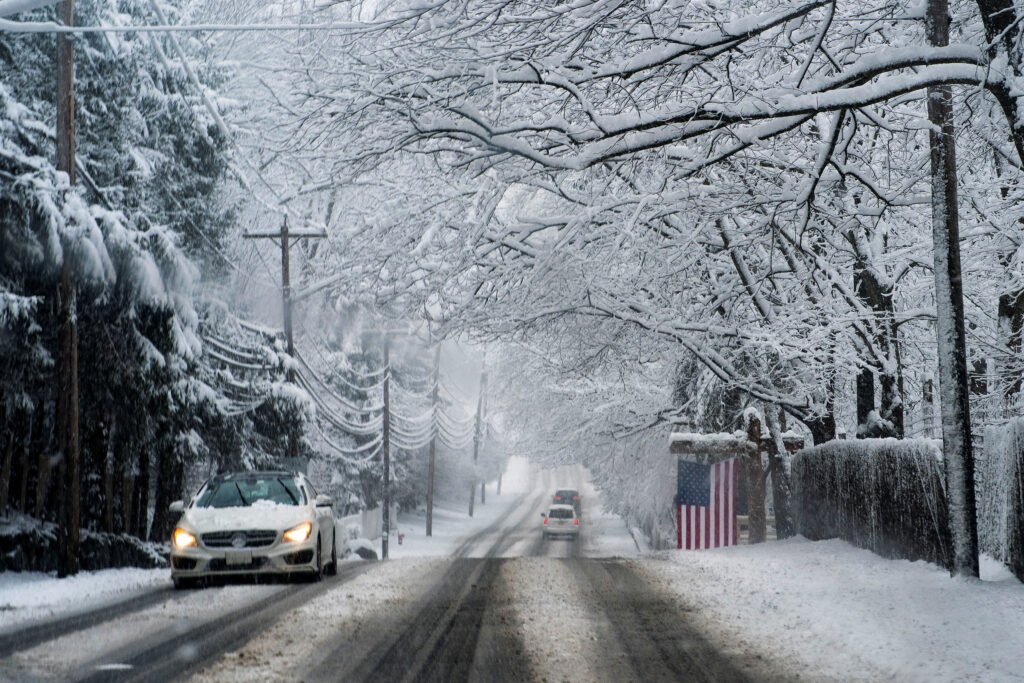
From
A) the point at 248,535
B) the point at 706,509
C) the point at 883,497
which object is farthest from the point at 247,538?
the point at 706,509

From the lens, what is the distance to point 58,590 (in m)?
14.2

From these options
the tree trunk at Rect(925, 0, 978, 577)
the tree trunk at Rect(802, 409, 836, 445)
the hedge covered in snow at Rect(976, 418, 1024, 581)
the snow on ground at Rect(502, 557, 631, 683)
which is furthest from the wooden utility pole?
the tree trunk at Rect(802, 409, 836, 445)

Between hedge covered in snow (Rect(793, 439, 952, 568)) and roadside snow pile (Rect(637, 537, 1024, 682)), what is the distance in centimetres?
33

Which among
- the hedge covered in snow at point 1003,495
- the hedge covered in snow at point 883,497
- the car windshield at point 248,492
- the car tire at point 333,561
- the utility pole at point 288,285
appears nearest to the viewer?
the hedge covered in snow at point 1003,495

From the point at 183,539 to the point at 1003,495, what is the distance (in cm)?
897

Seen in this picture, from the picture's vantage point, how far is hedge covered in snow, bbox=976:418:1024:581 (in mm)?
10359

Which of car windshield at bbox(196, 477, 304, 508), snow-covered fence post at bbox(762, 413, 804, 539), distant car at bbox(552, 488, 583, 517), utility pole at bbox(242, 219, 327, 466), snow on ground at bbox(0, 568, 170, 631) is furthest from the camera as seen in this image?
distant car at bbox(552, 488, 583, 517)

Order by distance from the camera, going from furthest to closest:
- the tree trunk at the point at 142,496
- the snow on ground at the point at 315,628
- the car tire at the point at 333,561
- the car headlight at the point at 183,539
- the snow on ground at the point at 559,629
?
the tree trunk at the point at 142,496 → the car tire at the point at 333,561 → the car headlight at the point at 183,539 → the snow on ground at the point at 559,629 → the snow on ground at the point at 315,628

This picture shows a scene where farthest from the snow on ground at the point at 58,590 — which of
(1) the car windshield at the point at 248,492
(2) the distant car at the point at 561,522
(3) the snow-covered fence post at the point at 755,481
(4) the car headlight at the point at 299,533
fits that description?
(2) the distant car at the point at 561,522

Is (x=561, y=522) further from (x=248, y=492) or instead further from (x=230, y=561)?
(x=230, y=561)

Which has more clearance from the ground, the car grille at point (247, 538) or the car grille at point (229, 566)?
the car grille at point (247, 538)

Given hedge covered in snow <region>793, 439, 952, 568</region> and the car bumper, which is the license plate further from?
hedge covered in snow <region>793, 439, 952, 568</region>

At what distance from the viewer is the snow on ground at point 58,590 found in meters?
10.7

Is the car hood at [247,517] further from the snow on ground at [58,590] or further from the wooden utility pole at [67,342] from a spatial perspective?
the wooden utility pole at [67,342]
